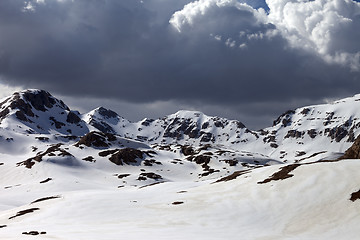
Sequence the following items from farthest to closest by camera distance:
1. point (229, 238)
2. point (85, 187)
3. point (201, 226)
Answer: point (85, 187), point (201, 226), point (229, 238)

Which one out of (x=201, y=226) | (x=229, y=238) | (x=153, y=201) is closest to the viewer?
(x=229, y=238)

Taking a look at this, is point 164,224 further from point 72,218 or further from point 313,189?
point 313,189

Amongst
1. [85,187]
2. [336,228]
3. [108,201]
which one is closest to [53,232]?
[108,201]

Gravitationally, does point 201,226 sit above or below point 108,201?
below

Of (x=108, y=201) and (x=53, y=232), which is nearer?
(x=53, y=232)

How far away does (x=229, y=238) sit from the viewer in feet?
91.3

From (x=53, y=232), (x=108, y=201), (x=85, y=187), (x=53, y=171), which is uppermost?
(x=53, y=171)

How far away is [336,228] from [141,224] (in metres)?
Answer: 18.3

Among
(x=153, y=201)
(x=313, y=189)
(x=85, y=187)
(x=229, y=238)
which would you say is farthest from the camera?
(x=85, y=187)

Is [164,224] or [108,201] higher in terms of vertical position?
[108,201]

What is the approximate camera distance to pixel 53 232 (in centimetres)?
2889

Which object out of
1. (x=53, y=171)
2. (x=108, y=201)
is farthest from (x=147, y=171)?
(x=108, y=201)

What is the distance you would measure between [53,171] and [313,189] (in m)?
128

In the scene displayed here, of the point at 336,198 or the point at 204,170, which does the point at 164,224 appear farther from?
the point at 204,170
